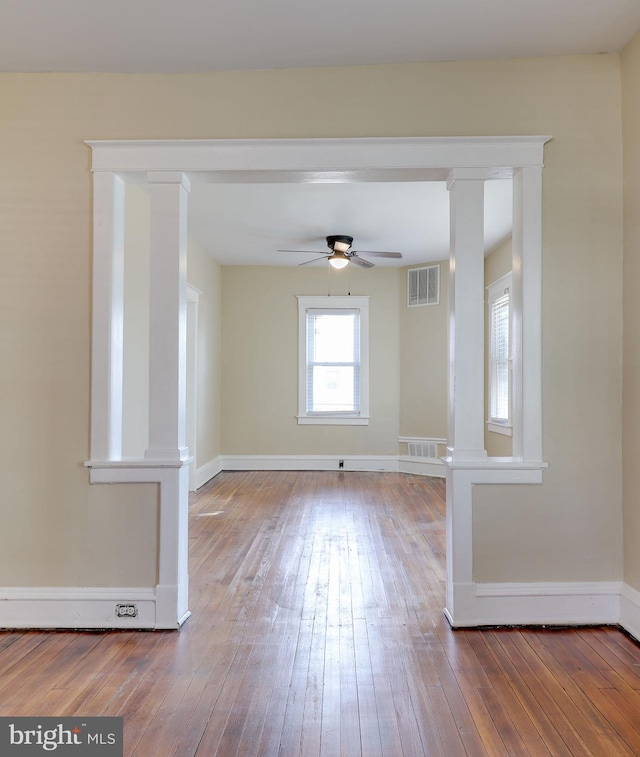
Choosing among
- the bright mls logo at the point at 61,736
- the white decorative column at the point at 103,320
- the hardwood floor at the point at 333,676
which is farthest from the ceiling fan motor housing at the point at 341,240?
the bright mls logo at the point at 61,736

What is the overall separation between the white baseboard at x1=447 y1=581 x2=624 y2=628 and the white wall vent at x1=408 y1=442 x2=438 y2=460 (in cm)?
441

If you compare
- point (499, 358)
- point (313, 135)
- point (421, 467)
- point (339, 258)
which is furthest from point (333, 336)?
point (313, 135)

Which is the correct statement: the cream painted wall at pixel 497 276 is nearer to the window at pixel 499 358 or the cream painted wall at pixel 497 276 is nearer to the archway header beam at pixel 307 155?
the window at pixel 499 358

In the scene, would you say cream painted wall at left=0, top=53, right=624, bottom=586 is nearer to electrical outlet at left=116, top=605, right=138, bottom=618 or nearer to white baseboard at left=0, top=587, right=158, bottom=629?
white baseboard at left=0, top=587, right=158, bottom=629

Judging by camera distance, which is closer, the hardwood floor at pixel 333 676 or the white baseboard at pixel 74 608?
the hardwood floor at pixel 333 676

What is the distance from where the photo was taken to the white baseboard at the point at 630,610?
254cm

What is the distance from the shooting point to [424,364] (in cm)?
726

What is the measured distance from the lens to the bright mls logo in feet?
5.73

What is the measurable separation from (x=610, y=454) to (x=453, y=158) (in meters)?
1.72

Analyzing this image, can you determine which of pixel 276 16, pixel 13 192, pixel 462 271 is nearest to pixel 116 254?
pixel 13 192

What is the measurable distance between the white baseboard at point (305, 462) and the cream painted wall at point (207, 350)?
0.31 meters

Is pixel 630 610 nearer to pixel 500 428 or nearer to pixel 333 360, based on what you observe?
pixel 500 428

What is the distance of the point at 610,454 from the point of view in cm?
273

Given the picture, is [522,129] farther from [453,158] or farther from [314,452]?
[314,452]
